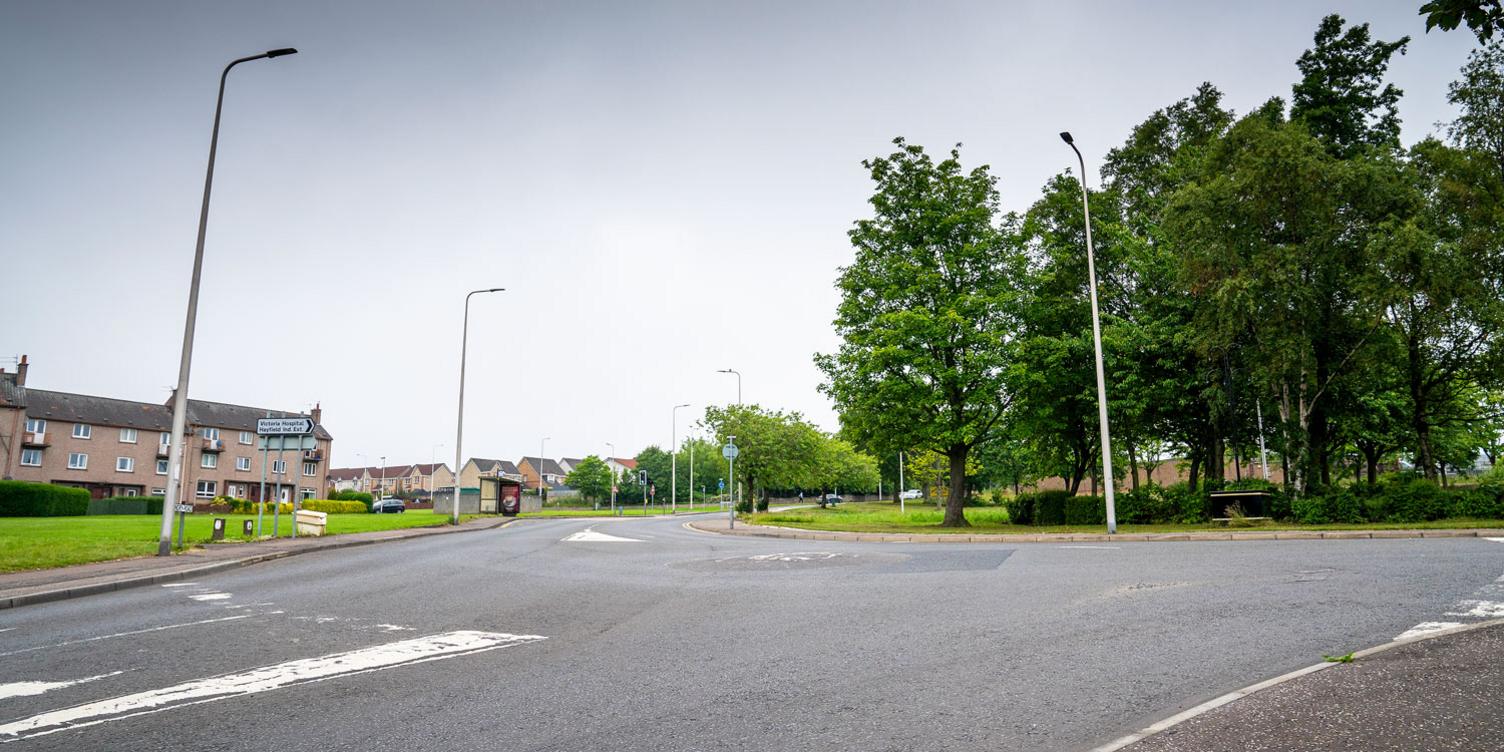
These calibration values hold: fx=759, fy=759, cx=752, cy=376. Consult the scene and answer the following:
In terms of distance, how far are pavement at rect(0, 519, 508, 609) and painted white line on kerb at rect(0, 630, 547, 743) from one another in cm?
703

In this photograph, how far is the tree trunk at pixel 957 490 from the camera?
26703 millimetres

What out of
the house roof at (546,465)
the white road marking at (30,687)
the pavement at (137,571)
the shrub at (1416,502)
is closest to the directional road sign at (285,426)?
the pavement at (137,571)

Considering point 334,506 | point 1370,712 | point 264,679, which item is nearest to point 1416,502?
point 1370,712

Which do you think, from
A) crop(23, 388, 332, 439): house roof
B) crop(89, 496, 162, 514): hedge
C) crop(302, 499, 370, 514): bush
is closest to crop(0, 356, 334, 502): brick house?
crop(23, 388, 332, 439): house roof

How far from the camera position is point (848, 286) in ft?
97.6

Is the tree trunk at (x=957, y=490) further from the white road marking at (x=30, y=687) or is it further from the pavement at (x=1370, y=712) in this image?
the white road marking at (x=30, y=687)

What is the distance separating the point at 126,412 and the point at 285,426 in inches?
2464

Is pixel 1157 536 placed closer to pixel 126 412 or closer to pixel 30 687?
pixel 30 687

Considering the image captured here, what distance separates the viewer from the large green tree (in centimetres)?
2650

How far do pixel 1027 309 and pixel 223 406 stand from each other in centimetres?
7799

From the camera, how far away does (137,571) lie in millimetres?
12492

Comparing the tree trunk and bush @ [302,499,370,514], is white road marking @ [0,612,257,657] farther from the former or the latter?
bush @ [302,499,370,514]

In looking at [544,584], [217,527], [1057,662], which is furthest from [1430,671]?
[217,527]

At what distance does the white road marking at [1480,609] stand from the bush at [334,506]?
5447 centimetres
